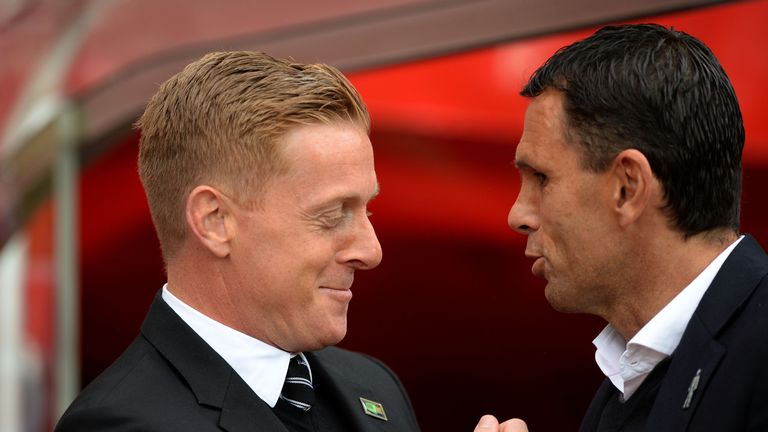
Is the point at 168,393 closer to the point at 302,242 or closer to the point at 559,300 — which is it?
the point at 302,242

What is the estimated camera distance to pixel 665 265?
101 inches

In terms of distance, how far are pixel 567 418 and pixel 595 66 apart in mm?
3139

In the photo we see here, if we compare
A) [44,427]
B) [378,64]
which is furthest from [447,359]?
[44,427]

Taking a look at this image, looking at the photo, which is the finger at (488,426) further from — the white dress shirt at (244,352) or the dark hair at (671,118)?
the dark hair at (671,118)

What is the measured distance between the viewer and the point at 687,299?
8.32 feet

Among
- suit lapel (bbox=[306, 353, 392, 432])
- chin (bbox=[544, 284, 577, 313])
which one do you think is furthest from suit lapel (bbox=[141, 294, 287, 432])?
chin (bbox=[544, 284, 577, 313])

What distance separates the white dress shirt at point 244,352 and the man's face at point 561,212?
707mm

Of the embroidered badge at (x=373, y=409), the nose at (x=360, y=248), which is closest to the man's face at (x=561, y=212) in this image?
the nose at (x=360, y=248)

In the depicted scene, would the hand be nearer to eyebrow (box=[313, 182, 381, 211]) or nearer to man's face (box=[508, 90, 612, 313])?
man's face (box=[508, 90, 612, 313])

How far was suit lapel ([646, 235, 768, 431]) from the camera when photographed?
235 cm

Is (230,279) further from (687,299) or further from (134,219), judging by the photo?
(134,219)

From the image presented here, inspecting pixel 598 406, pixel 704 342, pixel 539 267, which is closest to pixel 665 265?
pixel 704 342

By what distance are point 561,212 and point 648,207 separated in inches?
8.6

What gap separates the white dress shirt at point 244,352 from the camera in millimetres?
2561
